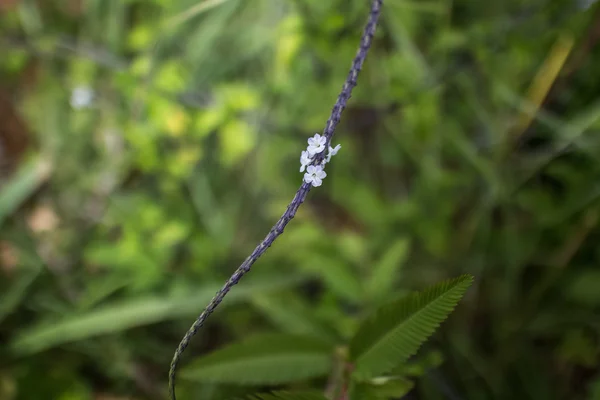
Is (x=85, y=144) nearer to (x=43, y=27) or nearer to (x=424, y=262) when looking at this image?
(x=43, y=27)

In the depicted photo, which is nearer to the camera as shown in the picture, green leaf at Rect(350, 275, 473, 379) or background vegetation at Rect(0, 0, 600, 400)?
green leaf at Rect(350, 275, 473, 379)

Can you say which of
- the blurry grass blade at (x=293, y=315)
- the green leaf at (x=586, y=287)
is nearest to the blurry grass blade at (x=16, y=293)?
the blurry grass blade at (x=293, y=315)

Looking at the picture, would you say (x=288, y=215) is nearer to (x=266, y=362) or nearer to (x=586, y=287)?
(x=266, y=362)

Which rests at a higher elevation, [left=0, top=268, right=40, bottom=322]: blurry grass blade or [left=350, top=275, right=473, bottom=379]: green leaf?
[left=0, top=268, right=40, bottom=322]: blurry grass blade

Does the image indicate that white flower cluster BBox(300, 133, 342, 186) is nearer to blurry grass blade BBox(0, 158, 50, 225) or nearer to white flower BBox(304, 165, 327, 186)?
white flower BBox(304, 165, 327, 186)

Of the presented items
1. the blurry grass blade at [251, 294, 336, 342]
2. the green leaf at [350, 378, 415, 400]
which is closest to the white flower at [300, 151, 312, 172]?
the green leaf at [350, 378, 415, 400]
